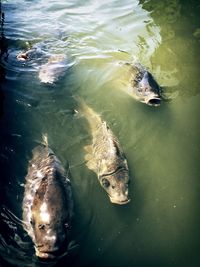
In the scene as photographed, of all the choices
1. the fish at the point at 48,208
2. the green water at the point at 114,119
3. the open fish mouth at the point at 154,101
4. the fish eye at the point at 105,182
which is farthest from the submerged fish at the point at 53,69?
the fish eye at the point at 105,182

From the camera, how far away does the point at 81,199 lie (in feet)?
18.8

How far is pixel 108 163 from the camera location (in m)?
6.01

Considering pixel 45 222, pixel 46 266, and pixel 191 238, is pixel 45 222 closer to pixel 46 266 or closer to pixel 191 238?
pixel 46 266

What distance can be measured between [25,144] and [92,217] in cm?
214

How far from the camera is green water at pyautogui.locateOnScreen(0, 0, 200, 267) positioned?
5.26 m

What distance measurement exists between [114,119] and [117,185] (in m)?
2.35

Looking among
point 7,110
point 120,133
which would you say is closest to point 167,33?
point 120,133

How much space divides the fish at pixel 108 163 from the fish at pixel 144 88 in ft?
4.96

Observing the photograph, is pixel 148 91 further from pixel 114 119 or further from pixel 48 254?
pixel 48 254

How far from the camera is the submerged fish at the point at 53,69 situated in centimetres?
827

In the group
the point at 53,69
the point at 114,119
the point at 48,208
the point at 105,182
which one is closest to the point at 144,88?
the point at 114,119

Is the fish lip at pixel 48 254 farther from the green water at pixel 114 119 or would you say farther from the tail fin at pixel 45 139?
the tail fin at pixel 45 139

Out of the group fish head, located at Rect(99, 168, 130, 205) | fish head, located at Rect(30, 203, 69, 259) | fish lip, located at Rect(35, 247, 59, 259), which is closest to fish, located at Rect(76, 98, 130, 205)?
fish head, located at Rect(99, 168, 130, 205)

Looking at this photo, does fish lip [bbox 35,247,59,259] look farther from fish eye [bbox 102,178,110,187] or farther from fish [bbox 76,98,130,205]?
fish eye [bbox 102,178,110,187]
